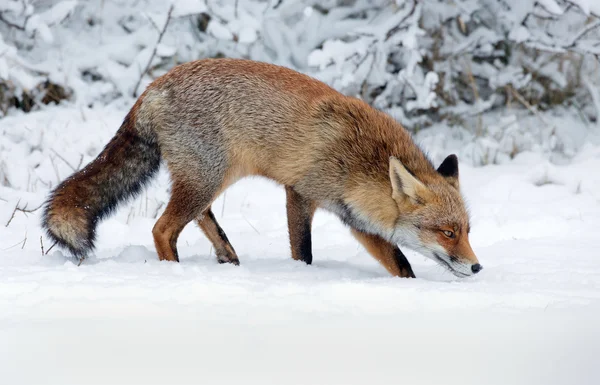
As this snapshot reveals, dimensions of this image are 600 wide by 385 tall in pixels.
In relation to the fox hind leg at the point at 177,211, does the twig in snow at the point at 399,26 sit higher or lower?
higher

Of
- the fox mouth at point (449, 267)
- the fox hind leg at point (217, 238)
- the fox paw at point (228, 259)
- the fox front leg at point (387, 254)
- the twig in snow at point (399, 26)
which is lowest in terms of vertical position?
the fox paw at point (228, 259)

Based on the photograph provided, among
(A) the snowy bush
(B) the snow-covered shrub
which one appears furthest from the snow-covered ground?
(A) the snowy bush

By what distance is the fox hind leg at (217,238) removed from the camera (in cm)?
414

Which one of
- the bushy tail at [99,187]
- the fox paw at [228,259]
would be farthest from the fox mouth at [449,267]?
the bushy tail at [99,187]

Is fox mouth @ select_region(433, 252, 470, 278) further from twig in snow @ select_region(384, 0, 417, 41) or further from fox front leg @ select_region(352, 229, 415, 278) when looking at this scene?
twig in snow @ select_region(384, 0, 417, 41)

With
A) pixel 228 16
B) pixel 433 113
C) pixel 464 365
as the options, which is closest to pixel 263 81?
pixel 464 365

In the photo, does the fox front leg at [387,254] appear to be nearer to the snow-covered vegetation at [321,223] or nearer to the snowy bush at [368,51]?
the snow-covered vegetation at [321,223]

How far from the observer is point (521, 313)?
257 cm

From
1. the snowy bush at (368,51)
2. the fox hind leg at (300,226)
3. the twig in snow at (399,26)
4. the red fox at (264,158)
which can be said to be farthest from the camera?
the snowy bush at (368,51)

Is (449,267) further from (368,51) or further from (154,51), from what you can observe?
(154,51)

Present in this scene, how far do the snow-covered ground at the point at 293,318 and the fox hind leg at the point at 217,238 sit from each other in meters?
0.08

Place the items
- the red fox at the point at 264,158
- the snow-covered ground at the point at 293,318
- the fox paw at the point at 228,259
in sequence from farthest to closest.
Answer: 1. the fox paw at the point at 228,259
2. the red fox at the point at 264,158
3. the snow-covered ground at the point at 293,318

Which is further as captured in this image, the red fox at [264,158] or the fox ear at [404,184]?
the red fox at [264,158]

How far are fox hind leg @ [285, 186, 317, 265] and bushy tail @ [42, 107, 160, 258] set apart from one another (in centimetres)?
79
